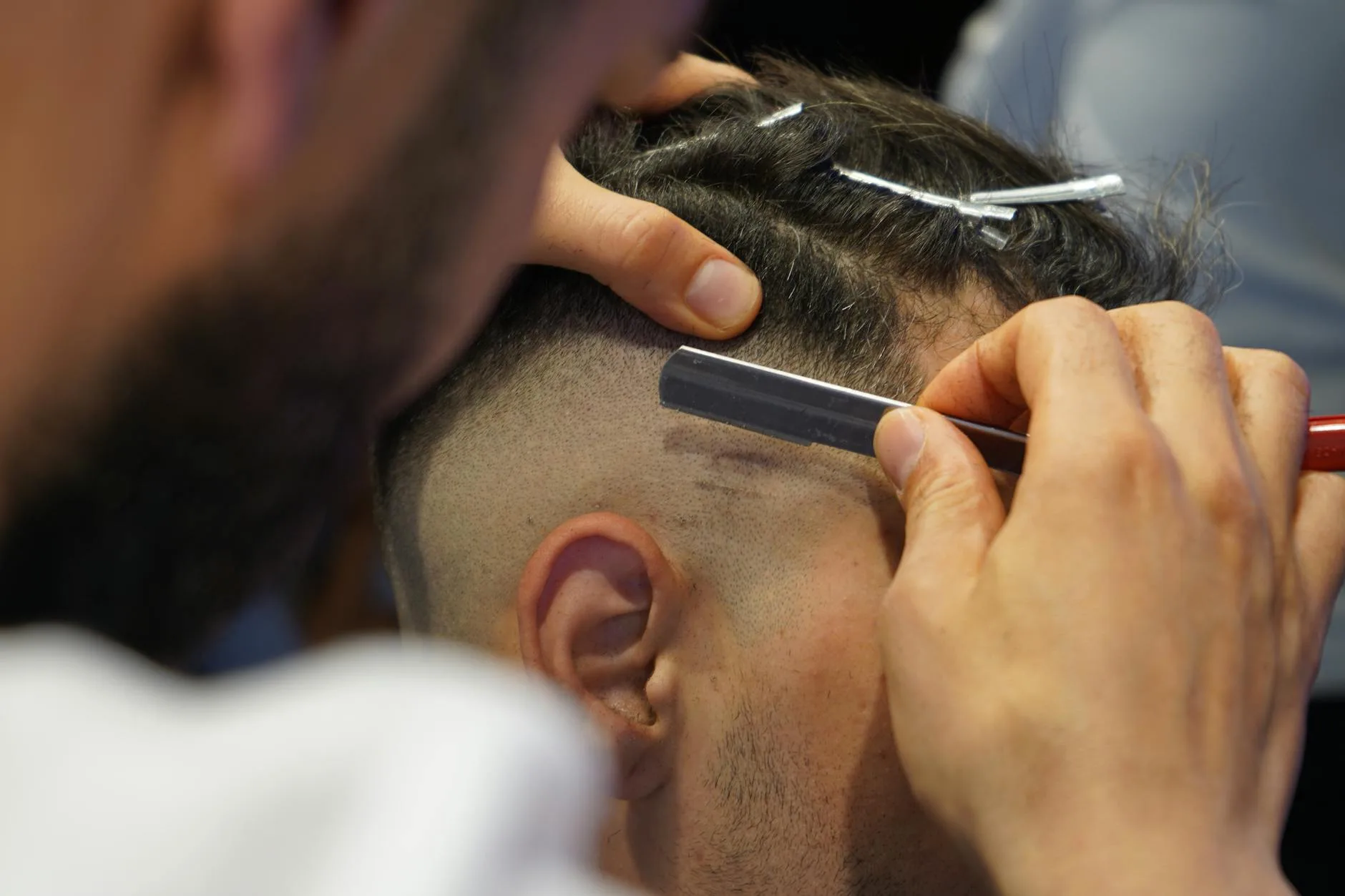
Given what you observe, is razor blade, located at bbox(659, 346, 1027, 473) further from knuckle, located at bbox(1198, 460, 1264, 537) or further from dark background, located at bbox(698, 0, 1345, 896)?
dark background, located at bbox(698, 0, 1345, 896)

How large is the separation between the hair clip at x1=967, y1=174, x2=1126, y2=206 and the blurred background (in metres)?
0.40

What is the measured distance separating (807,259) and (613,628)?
29 centimetres

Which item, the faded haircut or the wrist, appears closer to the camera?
the wrist

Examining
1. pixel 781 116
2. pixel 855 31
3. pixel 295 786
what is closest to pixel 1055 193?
pixel 781 116

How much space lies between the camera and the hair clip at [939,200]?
92 centimetres

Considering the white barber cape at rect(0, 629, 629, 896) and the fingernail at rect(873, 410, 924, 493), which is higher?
the white barber cape at rect(0, 629, 629, 896)

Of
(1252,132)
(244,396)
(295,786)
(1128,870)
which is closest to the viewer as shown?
(295,786)

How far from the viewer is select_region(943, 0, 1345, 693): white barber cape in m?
1.46

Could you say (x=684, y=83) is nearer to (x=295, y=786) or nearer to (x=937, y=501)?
(x=937, y=501)

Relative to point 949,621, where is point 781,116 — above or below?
above

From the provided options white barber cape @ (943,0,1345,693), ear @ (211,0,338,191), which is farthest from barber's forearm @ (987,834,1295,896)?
white barber cape @ (943,0,1345,693)

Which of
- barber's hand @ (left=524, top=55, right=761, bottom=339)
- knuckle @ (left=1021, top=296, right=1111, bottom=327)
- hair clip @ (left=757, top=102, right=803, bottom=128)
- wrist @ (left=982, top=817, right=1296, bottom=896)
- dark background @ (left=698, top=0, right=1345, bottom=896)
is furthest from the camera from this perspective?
dark background @ (left=698, top=0, right=1345, bottom=896)

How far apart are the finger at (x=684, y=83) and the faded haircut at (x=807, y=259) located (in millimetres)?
17

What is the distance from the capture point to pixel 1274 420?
30.3 inches
